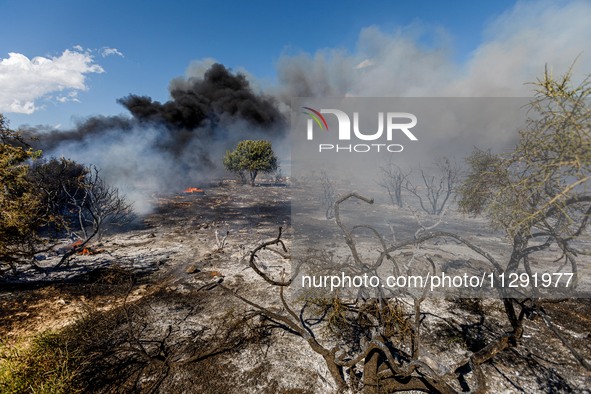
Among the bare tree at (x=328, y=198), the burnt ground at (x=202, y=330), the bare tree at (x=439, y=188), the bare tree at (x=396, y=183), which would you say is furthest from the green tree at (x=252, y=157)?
the burnt ground at (x=202, y=330)

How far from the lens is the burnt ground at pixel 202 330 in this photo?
4.67 m

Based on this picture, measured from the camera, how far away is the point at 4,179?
6.35 meters

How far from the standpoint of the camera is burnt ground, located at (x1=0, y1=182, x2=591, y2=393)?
4.67 meters

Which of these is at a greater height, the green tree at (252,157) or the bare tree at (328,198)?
the green tree at (252,157)

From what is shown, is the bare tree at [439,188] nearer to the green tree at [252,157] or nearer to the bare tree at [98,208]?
the bare tree at [98,208]

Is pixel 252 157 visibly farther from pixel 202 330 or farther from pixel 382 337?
pixel 382 337

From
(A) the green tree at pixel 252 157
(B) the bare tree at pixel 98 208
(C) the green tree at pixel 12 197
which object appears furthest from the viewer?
(A) the green tree at pixel 252 157

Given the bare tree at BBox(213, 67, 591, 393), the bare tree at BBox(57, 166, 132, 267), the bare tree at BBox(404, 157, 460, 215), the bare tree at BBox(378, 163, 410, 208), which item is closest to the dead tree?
the bare tree at BBox(213, 67, 591, 393)

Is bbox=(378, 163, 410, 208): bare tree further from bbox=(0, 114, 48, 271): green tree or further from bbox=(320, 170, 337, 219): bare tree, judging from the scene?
bbox=(0, 114, 48, 271): green tree

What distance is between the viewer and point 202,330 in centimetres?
611

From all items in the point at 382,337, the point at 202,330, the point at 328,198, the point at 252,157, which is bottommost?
the point at 202,330

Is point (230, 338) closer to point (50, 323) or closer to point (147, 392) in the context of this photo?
point (147, 392)

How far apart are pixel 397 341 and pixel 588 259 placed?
11617mm

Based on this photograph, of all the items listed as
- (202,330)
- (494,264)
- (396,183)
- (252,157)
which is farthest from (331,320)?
(252,157)
